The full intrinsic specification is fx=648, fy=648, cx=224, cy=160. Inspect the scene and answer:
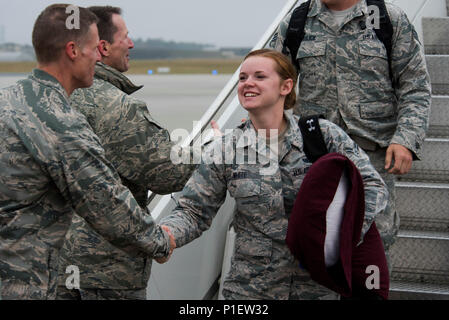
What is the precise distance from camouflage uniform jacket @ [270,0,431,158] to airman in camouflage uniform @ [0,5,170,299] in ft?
4.31

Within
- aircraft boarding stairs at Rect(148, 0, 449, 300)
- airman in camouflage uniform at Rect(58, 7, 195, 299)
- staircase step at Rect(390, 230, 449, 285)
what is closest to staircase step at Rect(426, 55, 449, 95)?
aircraft boarding stairs at Rect(148, 0, 449, 300)

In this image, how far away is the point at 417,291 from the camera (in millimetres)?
3166

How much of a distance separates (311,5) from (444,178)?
1371 millimetres

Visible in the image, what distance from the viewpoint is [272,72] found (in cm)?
244

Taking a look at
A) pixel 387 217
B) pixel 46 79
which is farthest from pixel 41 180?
pixel 387 217

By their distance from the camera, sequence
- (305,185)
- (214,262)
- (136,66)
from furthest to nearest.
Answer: (136,66) → (214,262) → (305,185)

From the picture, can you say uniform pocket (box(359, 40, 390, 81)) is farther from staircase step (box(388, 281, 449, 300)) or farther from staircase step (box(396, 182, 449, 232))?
staircase step (box(388, 281, 449, 300))

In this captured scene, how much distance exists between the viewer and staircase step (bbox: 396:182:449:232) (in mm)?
3506

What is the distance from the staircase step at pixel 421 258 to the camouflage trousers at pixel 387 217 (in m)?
0.54

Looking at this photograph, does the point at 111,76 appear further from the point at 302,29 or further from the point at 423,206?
the point at 423,206

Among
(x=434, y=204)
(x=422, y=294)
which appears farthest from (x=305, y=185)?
(x=434, y=204)

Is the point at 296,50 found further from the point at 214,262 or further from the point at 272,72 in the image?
the point at 214,262

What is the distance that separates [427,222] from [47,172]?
2378mm
